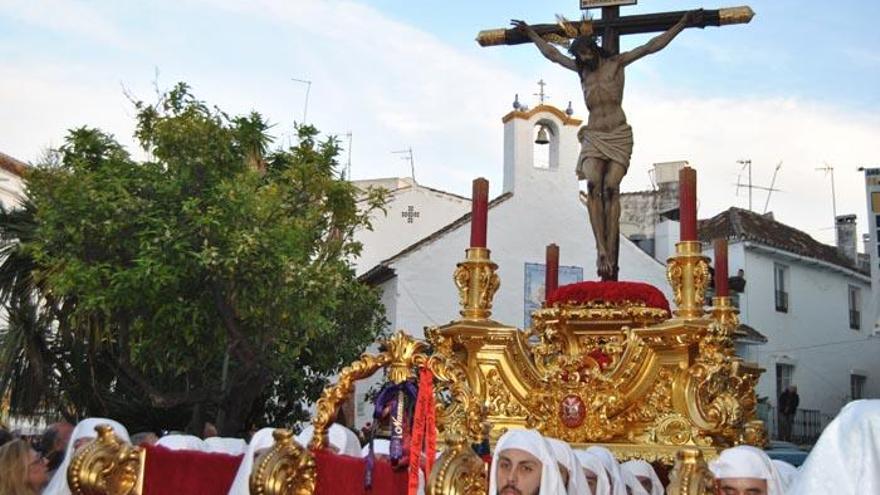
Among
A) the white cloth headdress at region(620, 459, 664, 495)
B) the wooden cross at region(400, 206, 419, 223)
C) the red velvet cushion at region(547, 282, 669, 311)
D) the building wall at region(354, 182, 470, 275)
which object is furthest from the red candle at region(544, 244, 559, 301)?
the wooden cross at region(400, 206, 419, 223)

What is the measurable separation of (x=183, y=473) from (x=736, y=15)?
4324 mm

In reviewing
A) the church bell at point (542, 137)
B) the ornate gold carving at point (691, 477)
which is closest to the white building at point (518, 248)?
the church bell at point (542, 137)

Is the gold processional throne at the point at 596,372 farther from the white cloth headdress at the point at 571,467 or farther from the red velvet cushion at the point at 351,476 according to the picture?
the white cloth headdress at the point at 571,467

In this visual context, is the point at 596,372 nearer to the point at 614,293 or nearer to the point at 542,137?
the point at 614,293

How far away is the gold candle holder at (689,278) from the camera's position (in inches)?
231

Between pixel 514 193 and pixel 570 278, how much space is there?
2211mm

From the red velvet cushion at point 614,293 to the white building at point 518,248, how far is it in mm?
16202

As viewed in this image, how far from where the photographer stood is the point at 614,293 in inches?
252

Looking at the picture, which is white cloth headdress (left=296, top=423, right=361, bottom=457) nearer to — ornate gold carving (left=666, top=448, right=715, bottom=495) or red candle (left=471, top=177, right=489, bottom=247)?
red candle (left=471, top=177, right=489, bottom=247)

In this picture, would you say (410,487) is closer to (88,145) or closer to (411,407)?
(411,407)

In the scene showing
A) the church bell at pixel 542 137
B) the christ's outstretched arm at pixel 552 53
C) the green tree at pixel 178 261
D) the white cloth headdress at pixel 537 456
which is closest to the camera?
the white cloth headdress at pixel 537 456

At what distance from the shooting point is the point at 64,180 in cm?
1266

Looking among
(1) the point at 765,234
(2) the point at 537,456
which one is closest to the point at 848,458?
(2) the point at 537,456

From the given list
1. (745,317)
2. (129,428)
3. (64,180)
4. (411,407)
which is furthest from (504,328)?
(745,317)
